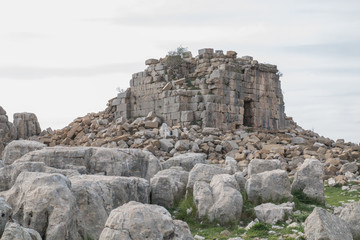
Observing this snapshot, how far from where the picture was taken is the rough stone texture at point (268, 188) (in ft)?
41.0

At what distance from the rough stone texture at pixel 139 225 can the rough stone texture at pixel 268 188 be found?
227 inches

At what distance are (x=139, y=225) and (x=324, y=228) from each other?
3480mm

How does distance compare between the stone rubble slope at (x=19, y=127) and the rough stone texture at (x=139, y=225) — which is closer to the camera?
the rough stone texture at (x=139, y=225)

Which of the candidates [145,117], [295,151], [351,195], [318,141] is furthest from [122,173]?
[318,141]

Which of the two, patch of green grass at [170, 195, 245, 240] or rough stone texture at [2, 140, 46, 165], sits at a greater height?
rough stone texture at [2, 140, 46, 165]

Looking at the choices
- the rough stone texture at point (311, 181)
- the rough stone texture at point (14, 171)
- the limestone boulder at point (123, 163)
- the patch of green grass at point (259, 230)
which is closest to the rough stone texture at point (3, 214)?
the rough stone texture at point (14, 171)

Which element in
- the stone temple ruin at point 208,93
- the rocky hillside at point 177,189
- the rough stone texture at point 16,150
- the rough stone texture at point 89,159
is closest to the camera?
the rocky hillside at point 177,189

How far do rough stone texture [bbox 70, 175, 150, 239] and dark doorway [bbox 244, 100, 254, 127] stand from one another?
16900mm

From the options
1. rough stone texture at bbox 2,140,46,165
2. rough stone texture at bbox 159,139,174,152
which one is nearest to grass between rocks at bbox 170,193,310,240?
rough stone texture at bbox 2,140,46,165

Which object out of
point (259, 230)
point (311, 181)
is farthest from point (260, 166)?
point (259, 230)

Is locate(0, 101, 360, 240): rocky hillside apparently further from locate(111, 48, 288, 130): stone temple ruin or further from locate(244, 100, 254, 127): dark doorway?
locate(244, 100, 254, 127): dark doorway

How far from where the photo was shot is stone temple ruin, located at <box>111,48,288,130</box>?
83.8 feet

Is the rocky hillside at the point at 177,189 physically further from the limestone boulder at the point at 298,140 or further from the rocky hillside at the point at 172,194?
the limestone boulder at the point at 298,140

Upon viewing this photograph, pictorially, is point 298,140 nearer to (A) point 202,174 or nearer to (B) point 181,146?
(B) point 181,146
